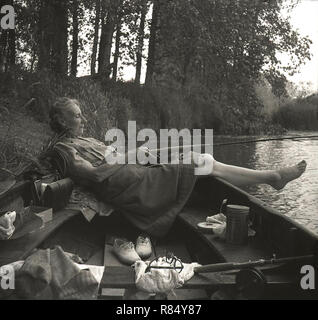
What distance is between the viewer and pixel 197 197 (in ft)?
12.7

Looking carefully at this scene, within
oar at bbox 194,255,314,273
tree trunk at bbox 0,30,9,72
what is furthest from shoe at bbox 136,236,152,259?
tree trunk at bbox 0,30,9,72

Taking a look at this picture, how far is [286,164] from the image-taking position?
9695 millimetres

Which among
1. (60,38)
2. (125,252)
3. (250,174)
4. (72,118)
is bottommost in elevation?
(125,252)

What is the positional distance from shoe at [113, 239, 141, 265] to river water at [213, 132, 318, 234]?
2.49 meters

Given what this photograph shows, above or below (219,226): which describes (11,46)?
above

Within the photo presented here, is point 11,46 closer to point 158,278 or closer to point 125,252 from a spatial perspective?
point 125,252

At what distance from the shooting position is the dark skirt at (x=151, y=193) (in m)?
3.32

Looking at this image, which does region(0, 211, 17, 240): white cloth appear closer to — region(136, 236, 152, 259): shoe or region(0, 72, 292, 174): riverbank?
region(136, 236, 152, 259): shoe

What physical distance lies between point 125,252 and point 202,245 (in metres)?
0.48

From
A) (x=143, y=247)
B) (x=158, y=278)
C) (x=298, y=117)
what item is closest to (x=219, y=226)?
(x=143, y=247)

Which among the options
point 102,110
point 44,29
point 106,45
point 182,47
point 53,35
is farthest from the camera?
point 182,47

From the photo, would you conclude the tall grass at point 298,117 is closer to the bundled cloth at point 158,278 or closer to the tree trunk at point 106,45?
the tree trunk at point 106,45

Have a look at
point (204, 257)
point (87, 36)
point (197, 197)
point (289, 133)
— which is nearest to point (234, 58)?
point (289, 133)

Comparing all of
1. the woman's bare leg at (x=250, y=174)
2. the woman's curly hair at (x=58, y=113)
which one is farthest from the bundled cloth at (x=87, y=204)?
the woman's bare leg at (x=250, y=174)
